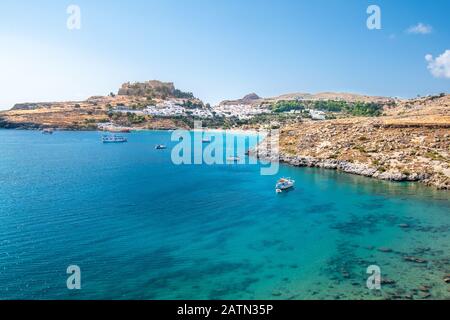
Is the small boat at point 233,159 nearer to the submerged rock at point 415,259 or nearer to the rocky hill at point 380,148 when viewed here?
the rocky hill at point 380,148

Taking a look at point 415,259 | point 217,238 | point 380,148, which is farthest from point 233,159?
point 415,259

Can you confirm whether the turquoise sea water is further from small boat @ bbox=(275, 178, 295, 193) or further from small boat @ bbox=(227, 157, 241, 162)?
small boat @ bbox=(227, 157, 241, 162)

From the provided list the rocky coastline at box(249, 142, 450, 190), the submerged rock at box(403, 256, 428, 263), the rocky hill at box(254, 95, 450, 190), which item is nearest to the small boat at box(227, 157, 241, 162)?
the rocky coastline at box(249, 142, 450, 190)

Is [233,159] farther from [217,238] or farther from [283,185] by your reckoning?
[217,238]

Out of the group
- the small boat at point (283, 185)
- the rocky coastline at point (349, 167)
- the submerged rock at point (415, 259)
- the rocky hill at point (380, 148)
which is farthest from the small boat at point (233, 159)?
the submerged rock at point (415, 259)
